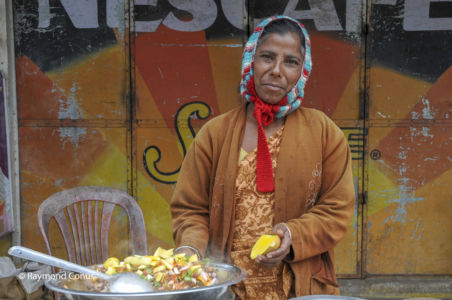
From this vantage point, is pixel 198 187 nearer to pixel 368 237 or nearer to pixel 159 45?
pixel 159 45

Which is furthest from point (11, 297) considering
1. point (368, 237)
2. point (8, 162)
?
point (368, 237)

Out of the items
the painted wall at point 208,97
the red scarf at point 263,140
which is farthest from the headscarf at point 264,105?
the painted wall at point 208,97

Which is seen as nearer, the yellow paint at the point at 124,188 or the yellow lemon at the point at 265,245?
the yellow lemon at the point at 265,245

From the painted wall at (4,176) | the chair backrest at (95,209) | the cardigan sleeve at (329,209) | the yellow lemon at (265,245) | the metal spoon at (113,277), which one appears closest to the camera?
the metal spoon at (113,277)

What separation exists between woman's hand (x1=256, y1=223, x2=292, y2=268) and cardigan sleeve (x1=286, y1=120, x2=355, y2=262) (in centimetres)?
2

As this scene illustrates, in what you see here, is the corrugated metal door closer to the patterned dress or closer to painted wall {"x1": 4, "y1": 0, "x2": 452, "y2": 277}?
painted wall {"x1": 4, "y1": 0, "x2": 452, "y2": 277}

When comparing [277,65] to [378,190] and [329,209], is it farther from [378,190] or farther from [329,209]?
[378,190]

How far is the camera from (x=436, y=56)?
3902mm

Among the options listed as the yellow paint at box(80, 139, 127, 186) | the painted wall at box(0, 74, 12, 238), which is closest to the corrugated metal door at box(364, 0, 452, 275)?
the yellow paint at box(80, 139, 127, 186)

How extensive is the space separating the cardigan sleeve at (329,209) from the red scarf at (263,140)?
185mm

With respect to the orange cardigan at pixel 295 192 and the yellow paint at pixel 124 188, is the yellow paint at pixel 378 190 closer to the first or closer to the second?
the yellow paint at pixel 124 188

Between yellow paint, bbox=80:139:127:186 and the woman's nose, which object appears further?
yellow paint, bbox=80:139:127:186

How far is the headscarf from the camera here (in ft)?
5.67

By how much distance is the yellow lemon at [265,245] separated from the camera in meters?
1.42
